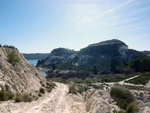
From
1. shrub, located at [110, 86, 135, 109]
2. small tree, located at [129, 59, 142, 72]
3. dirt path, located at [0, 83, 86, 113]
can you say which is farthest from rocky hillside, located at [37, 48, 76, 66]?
shrub, located at [110, 86, 135, 109]

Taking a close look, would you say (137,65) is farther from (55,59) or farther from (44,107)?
(55,59)

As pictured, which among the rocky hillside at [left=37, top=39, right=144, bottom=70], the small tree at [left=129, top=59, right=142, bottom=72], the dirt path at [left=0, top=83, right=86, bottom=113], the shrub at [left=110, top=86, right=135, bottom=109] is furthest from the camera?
the rocky hillside at [left=37, top=39, right=144, bottom=70]

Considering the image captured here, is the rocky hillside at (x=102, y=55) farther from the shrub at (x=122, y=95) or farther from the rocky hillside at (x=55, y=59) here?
the shrub at (x=122, y=95)

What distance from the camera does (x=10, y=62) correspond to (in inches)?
711

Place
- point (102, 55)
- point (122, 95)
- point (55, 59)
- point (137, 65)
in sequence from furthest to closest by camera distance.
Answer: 1. point (55, 59)
2. point (102, 55)
3. point (137, 65)
4. point (122, 95)

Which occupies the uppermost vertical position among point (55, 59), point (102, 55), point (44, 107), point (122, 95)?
point (102, 55)

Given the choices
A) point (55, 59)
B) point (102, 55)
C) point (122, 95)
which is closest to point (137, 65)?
point (102, 55)

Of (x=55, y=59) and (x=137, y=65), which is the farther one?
(x=55, y=59)

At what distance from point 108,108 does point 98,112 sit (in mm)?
962

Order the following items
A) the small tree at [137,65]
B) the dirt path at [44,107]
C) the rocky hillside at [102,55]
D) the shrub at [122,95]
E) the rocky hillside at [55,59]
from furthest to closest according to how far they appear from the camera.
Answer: the rocky hillside at [55,59] → the rocky hillside at [102,55] → the small tree at [137,65] → the shrub at [122,95] → the dirt path at [44,107]

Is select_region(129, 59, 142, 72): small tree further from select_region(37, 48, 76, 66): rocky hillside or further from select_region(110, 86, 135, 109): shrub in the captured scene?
select_region(37, 48, 76, 66): rocky hillside

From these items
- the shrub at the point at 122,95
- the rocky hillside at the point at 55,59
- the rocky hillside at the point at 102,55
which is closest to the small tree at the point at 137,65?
the rocky hillside at the point at 102,55

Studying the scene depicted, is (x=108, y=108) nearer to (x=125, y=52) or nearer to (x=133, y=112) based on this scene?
(x=133, y=112)

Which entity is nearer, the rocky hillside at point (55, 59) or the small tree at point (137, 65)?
the small tree at point (137, 65)
